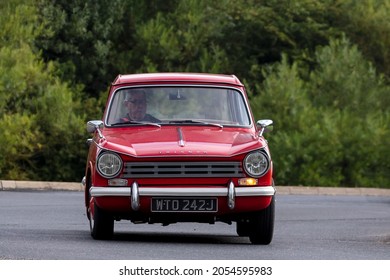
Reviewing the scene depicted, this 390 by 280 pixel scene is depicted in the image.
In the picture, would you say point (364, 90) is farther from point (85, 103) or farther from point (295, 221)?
point (295, 221)

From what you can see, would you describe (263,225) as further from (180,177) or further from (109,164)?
(109,164)

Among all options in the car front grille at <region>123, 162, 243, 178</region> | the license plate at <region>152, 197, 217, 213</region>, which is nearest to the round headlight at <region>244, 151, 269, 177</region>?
the car front grille at <region>123, 162, 243, 178</region>

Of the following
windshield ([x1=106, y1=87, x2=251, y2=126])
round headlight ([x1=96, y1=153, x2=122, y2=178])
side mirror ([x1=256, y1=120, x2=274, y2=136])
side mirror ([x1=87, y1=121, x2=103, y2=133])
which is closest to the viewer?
round headlight ([x1=96, y1=153, x2=122, y2=178])

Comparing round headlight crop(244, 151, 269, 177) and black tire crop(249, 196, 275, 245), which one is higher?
round headlight crop(244, 151, 269, 177)

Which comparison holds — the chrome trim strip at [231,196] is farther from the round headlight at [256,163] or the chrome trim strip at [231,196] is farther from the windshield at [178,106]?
the windshield at [178,106]

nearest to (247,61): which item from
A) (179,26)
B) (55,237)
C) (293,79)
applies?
(179,26)

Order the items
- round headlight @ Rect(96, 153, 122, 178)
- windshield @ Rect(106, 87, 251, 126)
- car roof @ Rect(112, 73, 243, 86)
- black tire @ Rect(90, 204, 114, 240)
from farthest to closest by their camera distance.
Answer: car roof @ Rect(112, 73, 243, 86)
windshield @ Rect(106, 87, 251, 126)
black tire @ Rect(90, 204, 114, 240)
round headlight @ Rect(96, 153, 122, 178)

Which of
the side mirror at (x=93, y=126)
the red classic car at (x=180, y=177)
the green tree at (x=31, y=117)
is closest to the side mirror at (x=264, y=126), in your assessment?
the red classic car at (x=180, y=177)

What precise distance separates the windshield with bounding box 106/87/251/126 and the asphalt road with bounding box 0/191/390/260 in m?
1.26

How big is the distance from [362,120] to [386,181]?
220cm

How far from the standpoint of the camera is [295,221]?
21.5 m

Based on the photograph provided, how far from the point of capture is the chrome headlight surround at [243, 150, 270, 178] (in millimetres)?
14555

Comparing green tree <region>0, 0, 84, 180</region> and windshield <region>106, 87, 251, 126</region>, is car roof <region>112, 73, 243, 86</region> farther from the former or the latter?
green tree <region>0, 0, 84, 180</region>

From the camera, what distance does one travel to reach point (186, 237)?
16.6 metres
